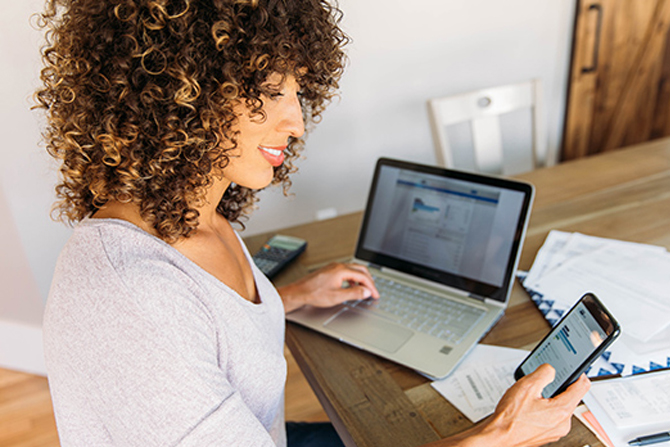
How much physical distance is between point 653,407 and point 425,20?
1559mm

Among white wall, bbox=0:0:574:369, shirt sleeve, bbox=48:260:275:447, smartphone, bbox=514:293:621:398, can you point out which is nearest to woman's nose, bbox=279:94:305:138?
shirt sleeve, bbox=48:260:275:447

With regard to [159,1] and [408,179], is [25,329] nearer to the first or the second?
[408,179]

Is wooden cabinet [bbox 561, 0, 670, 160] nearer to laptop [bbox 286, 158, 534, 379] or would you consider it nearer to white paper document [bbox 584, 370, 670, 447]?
laptop [bbox 286, 158, 534, 379]

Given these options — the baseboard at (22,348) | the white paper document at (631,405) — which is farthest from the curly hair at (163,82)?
the baseboard at (22,348)

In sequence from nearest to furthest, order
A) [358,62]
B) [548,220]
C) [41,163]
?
1. [548,220]
2. [41,163]
3. [358,62]

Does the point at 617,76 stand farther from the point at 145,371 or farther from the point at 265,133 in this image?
the point at 145,371

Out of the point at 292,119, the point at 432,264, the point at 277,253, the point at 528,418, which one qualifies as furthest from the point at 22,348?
the point at 528,418

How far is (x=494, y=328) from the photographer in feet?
3.66

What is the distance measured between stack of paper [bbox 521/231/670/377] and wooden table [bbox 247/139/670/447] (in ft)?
0.14

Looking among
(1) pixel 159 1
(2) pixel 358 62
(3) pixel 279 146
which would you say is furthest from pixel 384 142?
(1) pixel 159 1

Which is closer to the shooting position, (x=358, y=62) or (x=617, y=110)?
(x=358, y=62)

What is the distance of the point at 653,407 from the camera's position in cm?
90

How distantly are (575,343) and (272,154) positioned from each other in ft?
1.75

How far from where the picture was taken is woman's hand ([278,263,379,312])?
119cm
